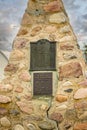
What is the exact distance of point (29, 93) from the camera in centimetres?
800

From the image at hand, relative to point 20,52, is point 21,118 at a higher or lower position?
lower

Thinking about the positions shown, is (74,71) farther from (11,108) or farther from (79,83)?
(11,108)

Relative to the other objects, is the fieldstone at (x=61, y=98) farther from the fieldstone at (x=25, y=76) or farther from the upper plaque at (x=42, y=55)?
the fieldstone at (x=25, y=76)

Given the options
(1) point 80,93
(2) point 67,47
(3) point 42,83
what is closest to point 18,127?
(3) point 42,83

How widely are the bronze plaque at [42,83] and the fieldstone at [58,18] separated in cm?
120

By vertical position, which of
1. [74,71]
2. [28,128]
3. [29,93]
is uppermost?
[74,71]

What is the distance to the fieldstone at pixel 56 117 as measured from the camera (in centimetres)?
Result: 766

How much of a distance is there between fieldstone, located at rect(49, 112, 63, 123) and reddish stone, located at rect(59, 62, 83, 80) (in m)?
0.79

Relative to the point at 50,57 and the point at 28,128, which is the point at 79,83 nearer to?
the point at 50,57

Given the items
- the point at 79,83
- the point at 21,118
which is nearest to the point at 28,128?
the point at 21,118

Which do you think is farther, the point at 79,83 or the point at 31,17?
the point at 31,17

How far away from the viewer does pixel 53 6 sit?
8180 millimetres

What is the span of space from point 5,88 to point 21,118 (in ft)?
2.55

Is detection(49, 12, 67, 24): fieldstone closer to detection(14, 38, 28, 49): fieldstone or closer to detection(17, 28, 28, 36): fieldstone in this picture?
detection(17, 28, 28, 36): fieldstone
